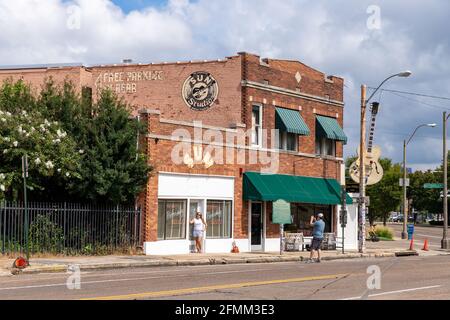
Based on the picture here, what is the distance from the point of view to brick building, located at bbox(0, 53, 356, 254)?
2855 centimetres

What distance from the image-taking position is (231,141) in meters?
31.0

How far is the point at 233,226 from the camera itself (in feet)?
103

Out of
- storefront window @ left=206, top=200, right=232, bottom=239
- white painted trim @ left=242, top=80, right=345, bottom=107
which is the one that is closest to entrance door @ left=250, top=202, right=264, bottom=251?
storefront window @ left=206, top=200, right=232, bottom=239

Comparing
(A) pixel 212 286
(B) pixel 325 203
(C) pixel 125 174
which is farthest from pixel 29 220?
(B) pixel 325 203

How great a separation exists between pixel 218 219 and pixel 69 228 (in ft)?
24.2

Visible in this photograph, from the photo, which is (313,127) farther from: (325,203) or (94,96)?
(94,96)

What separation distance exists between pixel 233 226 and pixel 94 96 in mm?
10508

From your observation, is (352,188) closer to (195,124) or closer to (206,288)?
(195,124)

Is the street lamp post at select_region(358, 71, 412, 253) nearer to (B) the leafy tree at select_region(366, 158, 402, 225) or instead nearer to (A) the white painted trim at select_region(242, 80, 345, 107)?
(A) the white painted trim at select_region(242, 80, 345, 107)

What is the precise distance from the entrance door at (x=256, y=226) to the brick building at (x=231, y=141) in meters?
0.06

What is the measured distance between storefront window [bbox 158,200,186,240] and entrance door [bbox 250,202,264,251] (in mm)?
4323

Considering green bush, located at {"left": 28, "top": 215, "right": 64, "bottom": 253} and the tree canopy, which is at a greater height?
the tree canopy

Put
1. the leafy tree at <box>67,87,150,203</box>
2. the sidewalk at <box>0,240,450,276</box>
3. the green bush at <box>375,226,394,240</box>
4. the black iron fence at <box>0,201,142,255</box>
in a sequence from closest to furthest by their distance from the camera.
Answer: the sidewalk at <box>0,240,450,276</box>
the black iron fence at <box>0,201,142,255</box>
the leafy tree at <box>67,87,150,203</box>
the green bush at <box>375,226,394,240</box>

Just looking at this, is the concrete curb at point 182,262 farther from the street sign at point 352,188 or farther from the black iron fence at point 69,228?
the street sign at point 352,188
